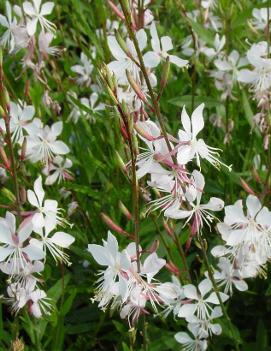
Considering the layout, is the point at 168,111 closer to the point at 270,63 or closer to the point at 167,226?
the point at 270,63

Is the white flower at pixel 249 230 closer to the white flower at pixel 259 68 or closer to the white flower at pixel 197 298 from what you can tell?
the white flower at pixel 197 298

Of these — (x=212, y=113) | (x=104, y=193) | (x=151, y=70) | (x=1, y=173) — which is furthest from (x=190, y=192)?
(x=212, y=113)

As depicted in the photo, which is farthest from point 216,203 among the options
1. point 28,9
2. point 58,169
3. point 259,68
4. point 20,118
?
point 28,9

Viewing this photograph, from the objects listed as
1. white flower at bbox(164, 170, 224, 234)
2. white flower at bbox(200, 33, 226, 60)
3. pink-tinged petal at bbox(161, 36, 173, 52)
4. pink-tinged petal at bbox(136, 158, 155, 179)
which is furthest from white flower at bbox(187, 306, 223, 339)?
white flower at bbox(200, 33, 226, 60)

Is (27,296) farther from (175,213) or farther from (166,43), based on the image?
(166,43)

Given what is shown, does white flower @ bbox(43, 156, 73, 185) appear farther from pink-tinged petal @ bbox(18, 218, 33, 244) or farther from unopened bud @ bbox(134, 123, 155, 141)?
unopened bud @ bbox(134, 123, 155, 141)

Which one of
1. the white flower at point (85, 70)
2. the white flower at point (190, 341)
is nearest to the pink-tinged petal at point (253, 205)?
the white flower at point (190, 341)

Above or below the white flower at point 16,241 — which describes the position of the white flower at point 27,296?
below
